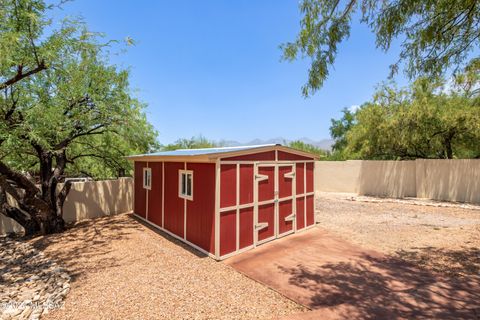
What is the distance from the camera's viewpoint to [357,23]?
4.79 m

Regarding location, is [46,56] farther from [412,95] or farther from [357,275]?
[412,95]

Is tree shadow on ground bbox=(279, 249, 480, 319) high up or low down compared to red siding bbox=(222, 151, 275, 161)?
down

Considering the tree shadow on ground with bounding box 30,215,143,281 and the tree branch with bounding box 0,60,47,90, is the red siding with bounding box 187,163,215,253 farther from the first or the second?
the tree branch with bounding box 0,60,47,90

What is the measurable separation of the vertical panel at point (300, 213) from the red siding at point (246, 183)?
2069mm

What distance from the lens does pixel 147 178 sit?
29.4ft

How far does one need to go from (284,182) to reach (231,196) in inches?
77.0

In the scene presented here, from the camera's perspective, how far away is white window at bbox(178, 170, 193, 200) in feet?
21.4

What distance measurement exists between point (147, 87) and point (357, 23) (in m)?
6.44

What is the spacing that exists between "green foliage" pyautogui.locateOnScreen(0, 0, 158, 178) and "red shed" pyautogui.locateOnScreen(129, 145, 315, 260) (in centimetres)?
197

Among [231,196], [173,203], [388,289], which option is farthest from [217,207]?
[388,289]

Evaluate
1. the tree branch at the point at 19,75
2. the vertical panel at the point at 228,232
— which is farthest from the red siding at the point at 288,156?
the tree branch at the point at 19,75

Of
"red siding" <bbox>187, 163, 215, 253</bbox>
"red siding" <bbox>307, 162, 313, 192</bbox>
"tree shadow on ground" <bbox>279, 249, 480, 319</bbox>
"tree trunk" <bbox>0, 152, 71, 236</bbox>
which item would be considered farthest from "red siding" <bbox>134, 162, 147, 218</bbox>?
"tree shadow on ground" <bbox>279, 249, 480, 319</bbox>

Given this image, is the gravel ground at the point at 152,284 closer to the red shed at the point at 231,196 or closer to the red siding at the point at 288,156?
Answer: the red shed at the point at 231,196

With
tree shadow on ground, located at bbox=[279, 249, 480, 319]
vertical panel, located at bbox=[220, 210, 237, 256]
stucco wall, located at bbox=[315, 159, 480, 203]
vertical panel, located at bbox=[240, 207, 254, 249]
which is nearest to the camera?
tree shadow on ground, located at bbox=[279, 249, 480, 319]
